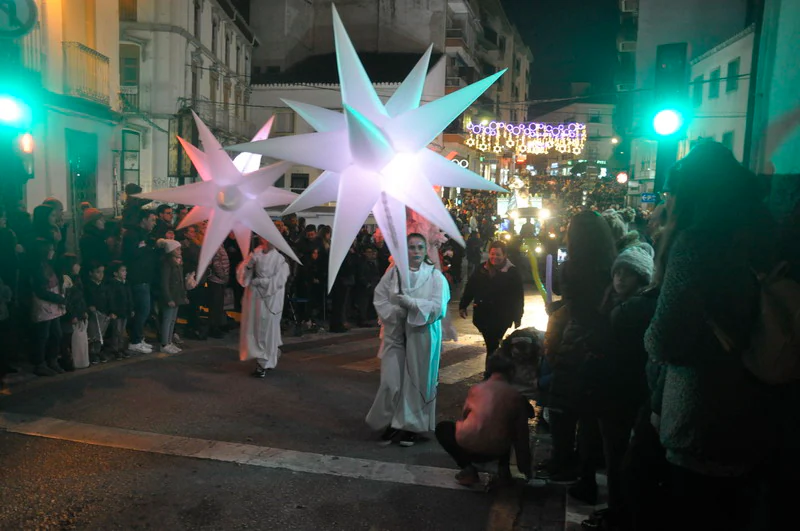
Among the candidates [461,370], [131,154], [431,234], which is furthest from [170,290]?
[131,154]

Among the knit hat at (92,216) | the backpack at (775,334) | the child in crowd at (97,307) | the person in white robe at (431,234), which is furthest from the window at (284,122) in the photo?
the backpack at (775,334)

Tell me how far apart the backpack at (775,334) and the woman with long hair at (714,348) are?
30mm

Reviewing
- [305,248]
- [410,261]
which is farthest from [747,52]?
[410,261]

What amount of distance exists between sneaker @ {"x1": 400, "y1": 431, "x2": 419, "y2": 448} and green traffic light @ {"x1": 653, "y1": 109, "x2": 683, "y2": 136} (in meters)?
4.47

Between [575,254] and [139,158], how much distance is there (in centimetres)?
2390

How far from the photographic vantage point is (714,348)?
2789 mm

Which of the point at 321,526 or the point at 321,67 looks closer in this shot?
the point at 321,526

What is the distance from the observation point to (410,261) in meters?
6.59

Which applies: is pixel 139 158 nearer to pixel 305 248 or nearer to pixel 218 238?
pixel 305 248

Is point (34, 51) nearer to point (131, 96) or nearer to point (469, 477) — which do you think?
point (131, 96)

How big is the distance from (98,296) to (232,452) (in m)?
4.16

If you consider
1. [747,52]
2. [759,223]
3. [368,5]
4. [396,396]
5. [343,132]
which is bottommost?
[396,396]

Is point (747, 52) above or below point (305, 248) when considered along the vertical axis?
above

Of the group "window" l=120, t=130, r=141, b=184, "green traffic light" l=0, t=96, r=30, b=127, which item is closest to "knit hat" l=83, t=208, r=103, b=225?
"green traffic light" l=0, t=96, r=30, b=127
